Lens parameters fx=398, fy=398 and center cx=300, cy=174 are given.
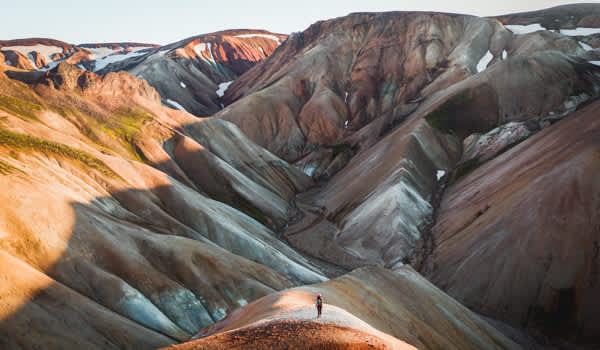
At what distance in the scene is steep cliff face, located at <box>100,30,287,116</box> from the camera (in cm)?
13100

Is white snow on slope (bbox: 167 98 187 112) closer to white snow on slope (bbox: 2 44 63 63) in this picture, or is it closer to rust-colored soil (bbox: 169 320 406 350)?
white snow on slope (bbox: 2 44 63 63)

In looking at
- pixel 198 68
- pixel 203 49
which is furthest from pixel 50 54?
pixel 198 68

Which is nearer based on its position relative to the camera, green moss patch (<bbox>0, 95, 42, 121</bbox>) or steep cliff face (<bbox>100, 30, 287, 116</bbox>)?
green moss patch (<bbox>0, 95, 42, 121</bbox>)

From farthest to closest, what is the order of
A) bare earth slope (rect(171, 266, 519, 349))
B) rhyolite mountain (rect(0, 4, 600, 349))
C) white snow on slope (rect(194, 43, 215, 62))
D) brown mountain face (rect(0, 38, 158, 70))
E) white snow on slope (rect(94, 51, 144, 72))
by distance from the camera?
1. white snow on slope (rect(94, 51, 144, 72))
2. white snow on slope (rect(194, 43, 215, 62))
3. brown mountain face (rect(0, 38, 158, 70))
4. rhyolite mountain (rect(0, 4, 600, 349))
5. bare earth slope (rect(171, 266, 519, 349))

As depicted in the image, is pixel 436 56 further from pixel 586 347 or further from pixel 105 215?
pixel 105 215

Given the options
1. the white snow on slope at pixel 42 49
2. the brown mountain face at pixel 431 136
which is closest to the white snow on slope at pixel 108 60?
the white snow on slope at pixel 42 49

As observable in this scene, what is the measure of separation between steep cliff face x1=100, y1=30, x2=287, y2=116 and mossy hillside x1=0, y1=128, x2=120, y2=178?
83395mm

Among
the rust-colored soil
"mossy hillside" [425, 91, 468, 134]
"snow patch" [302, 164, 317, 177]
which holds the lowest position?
"snow patch" [302, 164, 317, 177]

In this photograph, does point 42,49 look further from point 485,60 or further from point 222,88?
point 485,60

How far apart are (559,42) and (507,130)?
4453cm

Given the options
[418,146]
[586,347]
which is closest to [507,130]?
[418,146]

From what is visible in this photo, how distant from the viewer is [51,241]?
71.1ft

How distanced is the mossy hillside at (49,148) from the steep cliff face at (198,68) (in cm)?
8339

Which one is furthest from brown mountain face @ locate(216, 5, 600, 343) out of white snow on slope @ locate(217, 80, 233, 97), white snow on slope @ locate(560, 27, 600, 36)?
white snow on slope @ locate(217, 80, 233, 97)
